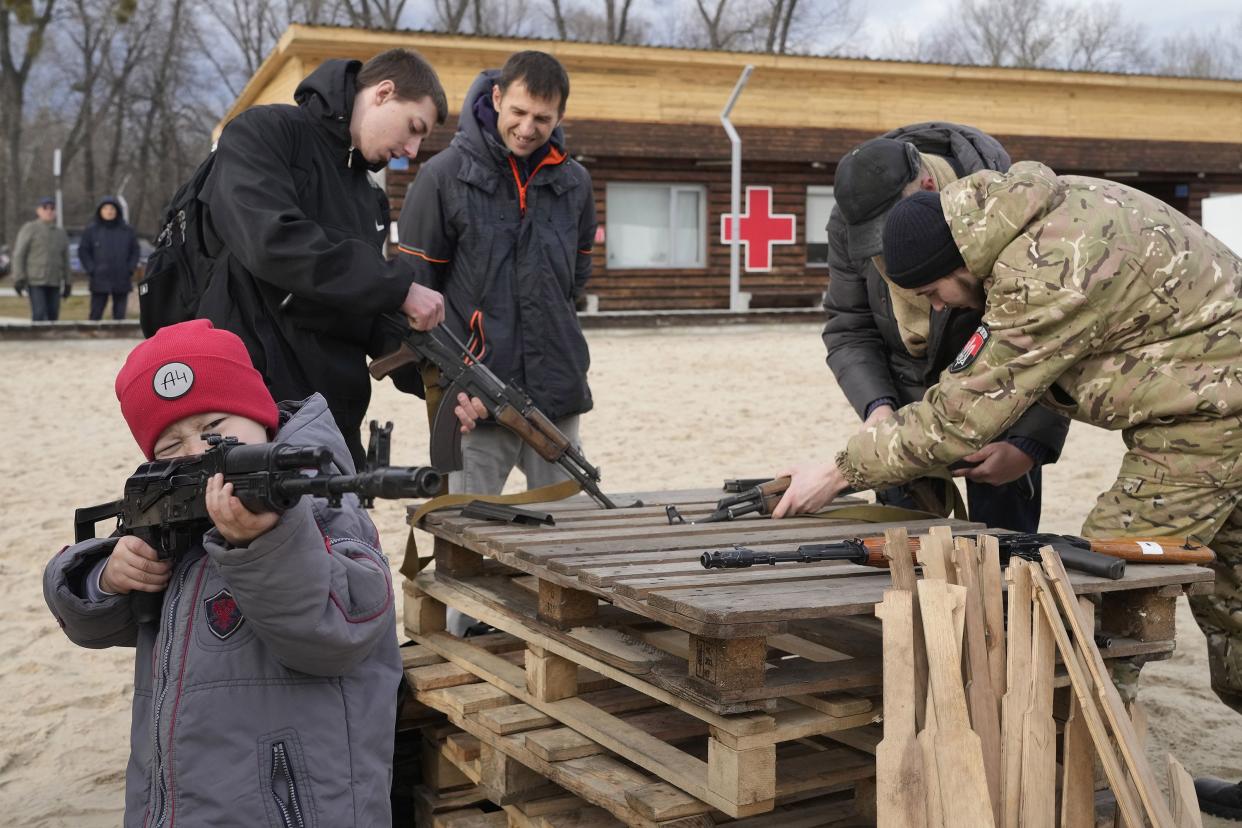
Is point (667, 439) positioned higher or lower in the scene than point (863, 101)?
lower

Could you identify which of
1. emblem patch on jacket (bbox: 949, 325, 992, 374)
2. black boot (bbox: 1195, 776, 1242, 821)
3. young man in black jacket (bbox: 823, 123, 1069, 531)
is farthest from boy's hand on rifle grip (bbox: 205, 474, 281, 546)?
black boot (bbox: 1195, 776, 1242, 821)

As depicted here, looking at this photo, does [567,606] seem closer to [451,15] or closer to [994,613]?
[994,613]

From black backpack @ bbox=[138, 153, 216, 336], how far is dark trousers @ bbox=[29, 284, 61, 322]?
49.9ft

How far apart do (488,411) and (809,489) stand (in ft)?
4.35

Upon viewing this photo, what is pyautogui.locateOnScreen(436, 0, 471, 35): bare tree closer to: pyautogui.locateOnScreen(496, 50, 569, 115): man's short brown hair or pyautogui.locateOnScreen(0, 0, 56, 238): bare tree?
pyautogui.locateOnScreen(0, 0, 56, 238): bare tree

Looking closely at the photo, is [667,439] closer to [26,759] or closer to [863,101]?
[26,759]

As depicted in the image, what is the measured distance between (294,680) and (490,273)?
245cm

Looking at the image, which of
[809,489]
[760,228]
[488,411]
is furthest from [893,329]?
[760,228]

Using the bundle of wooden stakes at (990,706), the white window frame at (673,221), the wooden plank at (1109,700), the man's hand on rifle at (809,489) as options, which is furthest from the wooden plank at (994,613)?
the white window frame at (673,221)

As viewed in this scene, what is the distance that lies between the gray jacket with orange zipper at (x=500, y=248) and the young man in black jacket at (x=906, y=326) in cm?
104

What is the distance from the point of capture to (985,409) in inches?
120

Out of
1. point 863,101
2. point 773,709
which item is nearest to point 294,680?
point 773,709

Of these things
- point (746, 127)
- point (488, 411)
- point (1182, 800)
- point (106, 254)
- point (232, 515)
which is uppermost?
point (746, 127)

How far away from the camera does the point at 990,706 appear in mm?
2549
